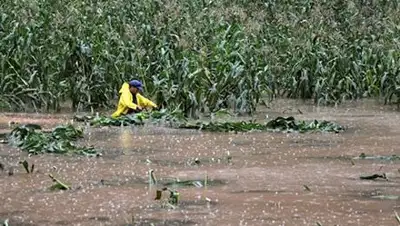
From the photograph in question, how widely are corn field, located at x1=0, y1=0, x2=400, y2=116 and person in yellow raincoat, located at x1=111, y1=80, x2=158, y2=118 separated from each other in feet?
0.94

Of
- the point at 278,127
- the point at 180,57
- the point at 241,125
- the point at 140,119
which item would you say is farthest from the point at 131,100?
the point at 278,127

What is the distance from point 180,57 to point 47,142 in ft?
14.8

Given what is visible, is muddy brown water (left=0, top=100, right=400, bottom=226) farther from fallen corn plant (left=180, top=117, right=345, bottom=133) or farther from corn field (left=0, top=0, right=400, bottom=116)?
corn field (left=0, top=0, right=400, bottom=116)

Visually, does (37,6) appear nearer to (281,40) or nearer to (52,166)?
(281,40)

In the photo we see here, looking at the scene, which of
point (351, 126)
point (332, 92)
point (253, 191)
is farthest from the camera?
point (332, 92)

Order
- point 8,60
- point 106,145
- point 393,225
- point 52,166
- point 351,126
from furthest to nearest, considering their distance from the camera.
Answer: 1. point 8,60
2. point 351,126
3. point 106,145
4. point 52,166
5. point 393,225

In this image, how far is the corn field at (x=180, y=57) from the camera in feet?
37.1

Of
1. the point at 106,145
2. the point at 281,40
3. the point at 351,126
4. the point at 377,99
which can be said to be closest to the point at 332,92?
the point at 377,99

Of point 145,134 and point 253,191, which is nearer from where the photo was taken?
point 253,191

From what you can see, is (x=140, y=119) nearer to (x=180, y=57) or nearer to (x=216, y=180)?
(x=180, y=57)

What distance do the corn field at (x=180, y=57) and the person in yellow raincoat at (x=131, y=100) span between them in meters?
0.29

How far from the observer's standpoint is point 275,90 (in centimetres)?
1277

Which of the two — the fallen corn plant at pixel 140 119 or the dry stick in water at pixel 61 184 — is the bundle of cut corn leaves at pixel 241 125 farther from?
the dry stick in water at pixel 61 184

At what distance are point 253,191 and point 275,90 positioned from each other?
23.9ft
